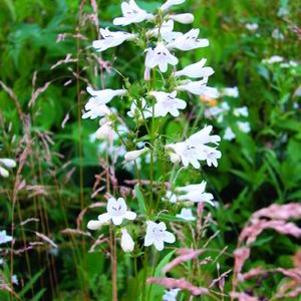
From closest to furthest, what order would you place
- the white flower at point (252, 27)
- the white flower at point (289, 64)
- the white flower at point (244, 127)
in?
1. the white flower at point (289, 64)
2. the white flower at point (244, 127)
3. the white flower at point (252, 27)

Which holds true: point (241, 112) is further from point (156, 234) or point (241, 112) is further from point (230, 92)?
point (156, 234)

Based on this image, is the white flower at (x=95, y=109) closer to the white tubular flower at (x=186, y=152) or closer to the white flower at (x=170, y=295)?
the white tubular flower at (x=186, y=152)

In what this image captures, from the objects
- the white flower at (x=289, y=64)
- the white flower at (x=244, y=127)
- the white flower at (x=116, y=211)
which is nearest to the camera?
the white flower at (x=116, y=211)

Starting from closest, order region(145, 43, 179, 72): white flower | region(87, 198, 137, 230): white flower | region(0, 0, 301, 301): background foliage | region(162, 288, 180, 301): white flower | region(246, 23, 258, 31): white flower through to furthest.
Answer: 1. region(145, 43, 179, 72): white flower
2. region(87, 198, 137, 230): white flower
3. region(162, 288, 180, 301): white flower
4. region(0, 0, 301, 301): background foliage
5. region(246, 23, 258, 31): white flower

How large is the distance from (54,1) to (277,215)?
2767mm

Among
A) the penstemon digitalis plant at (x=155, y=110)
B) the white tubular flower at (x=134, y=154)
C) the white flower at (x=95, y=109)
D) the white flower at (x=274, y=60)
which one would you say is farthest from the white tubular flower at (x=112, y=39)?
the white flower at (x=274, y=60)

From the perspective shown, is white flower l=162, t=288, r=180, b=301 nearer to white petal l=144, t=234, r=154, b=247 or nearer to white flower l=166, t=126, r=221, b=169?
white petal l=144, t=234, r=154, b=247

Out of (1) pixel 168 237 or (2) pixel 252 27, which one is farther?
(2) pixel 252 27

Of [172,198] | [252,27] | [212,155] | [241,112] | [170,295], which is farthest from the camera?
[252,27]

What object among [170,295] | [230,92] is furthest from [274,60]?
[170,295]

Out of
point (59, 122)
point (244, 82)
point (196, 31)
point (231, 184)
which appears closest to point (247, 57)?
point (244, 82)

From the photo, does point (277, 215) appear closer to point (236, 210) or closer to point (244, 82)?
point (236, 210)

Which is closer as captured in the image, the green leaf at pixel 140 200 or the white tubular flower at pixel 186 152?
the white tubular flower at pixel 186 152

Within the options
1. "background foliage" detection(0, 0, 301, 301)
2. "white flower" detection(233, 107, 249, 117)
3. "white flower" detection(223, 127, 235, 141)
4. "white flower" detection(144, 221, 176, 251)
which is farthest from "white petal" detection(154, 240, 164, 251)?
"white flower" detection(233, 107, 249, 117)
